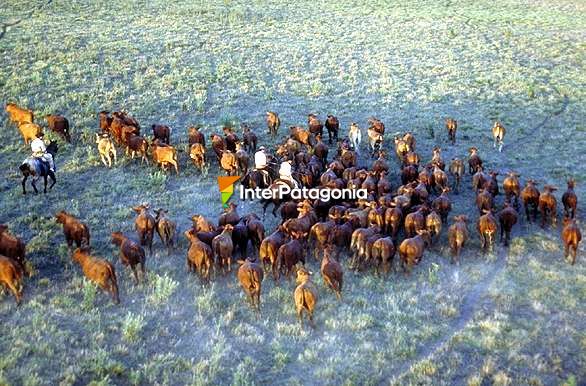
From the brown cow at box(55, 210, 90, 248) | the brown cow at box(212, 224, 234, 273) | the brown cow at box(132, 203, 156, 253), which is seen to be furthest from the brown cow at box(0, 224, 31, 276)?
the brown cow at box(212, 224, 234, 273)

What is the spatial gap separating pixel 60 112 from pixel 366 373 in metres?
15.8

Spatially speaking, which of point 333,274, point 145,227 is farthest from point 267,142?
point 333,274

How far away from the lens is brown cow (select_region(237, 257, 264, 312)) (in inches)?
416

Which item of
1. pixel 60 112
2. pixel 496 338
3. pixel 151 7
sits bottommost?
pixel 496 338

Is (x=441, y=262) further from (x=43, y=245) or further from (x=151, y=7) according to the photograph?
(x=151, y=7)

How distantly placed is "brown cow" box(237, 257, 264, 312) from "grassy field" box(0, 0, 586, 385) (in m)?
0.34

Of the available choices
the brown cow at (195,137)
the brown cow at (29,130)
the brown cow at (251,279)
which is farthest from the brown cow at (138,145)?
the brown cow at (251,279)

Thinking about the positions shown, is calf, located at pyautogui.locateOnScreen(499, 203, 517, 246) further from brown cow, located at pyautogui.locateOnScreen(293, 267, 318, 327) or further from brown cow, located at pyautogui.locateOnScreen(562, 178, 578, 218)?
brown cow, located at pyautogui.locateOnScreen(293, 267, 318, 327)

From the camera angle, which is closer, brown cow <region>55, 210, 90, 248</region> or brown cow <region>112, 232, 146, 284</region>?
brown cow <region>112, 232, 146, 284</region>

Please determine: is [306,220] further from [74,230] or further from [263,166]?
[74,230]

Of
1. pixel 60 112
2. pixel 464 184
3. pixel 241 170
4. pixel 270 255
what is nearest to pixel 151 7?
pixel 60 112

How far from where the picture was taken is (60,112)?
2069cm

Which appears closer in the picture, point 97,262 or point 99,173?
point 97,262

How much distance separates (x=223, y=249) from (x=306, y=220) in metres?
2.08
